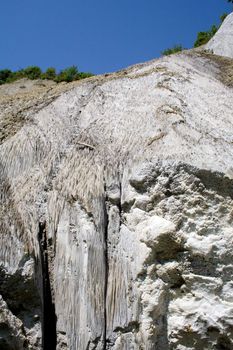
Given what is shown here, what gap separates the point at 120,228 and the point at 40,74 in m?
19.6

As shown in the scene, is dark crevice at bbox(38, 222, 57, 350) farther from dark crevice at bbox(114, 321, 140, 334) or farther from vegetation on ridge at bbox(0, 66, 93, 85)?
vegetation on ridge at bbox(0, 66, 93, 85)

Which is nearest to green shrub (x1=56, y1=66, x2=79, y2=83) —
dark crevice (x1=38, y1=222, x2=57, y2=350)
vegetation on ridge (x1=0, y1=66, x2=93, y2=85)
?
vegetation on ridge (x1=0, y1=66, x2=93, y2=85)

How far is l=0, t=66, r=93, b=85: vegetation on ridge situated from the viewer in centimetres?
2423

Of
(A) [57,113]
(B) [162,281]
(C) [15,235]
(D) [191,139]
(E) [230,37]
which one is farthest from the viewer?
(E) [230,37]

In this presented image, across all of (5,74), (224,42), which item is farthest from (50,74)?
(224,42)

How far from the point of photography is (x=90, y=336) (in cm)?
695

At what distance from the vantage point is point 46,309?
7.37 m

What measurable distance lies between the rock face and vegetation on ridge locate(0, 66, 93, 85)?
14.7m

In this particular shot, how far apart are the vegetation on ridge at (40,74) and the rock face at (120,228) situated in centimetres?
1467

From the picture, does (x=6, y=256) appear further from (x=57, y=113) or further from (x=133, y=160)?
(x=57, y=113)

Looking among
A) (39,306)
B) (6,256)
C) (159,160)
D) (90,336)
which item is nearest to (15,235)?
(6,256)

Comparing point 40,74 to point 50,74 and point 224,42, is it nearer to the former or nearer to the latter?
point 50,74

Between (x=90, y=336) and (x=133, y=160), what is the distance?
8.04 feet

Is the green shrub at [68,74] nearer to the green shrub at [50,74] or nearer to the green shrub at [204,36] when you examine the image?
the green shrub at [50,74]
